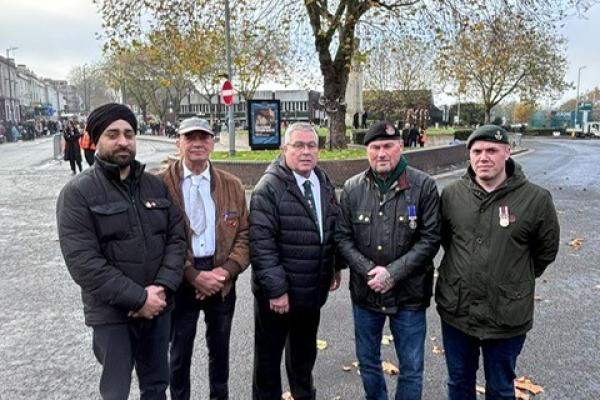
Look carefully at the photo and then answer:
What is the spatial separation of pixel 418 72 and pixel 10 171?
120 feet

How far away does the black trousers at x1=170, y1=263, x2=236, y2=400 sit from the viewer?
3.36 meters

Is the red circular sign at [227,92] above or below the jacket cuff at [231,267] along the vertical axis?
above

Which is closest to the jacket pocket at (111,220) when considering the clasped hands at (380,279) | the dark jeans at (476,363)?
the clasped hands at (380,279)

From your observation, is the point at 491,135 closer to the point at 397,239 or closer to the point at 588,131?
the point at 397,239

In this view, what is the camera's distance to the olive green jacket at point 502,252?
2889 millimetres

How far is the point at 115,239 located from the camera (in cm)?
276

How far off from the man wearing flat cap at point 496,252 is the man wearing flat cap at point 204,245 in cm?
138

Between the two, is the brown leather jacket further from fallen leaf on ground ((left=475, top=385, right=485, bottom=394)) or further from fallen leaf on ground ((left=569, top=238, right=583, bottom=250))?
fallen leaf on ground ((left=569, top=238, right=583, bottom=250))

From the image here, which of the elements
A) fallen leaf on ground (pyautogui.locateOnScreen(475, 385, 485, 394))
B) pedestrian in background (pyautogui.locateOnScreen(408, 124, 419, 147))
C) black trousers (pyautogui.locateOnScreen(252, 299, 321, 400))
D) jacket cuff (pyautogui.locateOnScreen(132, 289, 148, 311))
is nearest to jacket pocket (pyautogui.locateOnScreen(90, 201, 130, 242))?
jacket cuff (pyautogui.locateOnScreen(132, 289, 148, 311))

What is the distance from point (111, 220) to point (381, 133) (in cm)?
168

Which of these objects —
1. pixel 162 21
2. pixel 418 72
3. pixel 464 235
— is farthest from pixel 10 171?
pixel 418 72

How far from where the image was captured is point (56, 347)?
4473mm

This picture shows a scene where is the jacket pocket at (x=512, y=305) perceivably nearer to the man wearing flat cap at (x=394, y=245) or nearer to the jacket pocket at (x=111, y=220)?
the man wearing flat cap at (x=394, y=245)

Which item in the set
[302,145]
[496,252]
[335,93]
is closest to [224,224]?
[302,145]
